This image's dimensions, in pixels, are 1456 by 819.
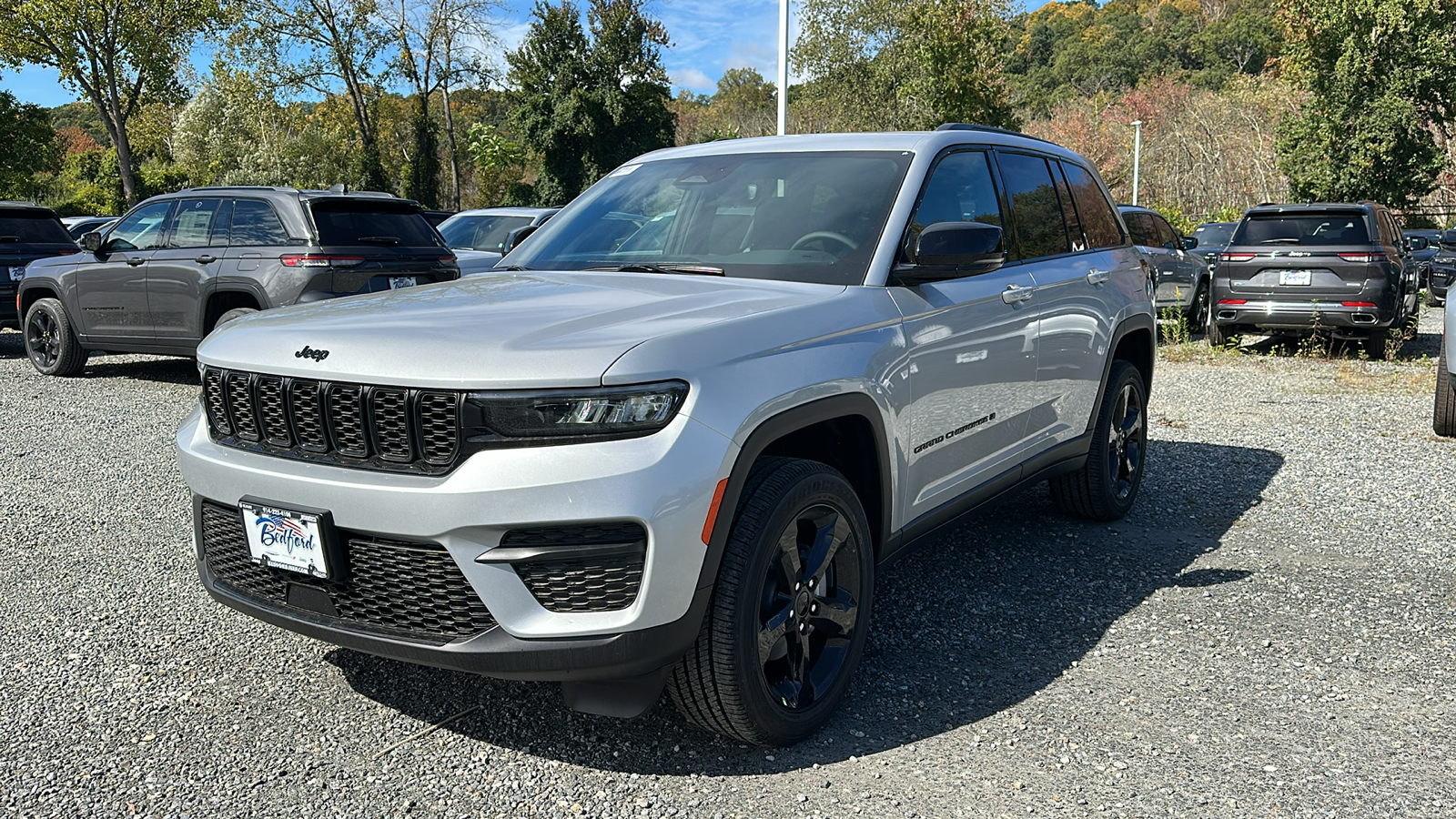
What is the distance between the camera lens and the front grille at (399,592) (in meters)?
2.72

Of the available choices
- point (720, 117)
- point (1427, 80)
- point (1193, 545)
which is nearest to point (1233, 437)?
point (1193, 545)

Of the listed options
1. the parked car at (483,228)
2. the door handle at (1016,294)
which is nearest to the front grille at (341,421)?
the door handle at (1016,294)

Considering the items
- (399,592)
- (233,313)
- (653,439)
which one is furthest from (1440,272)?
(399,592)

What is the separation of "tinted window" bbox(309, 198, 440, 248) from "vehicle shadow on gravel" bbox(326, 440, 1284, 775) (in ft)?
20.0

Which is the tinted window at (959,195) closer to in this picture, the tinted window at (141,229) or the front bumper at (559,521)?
the front bumper at (559,521)

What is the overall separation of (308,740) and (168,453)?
4.73m

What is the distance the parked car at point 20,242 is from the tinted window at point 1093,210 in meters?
11.5

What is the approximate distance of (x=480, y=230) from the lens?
13.6 m

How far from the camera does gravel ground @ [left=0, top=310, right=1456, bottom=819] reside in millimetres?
2945

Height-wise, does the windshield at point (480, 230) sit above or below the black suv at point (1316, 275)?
above

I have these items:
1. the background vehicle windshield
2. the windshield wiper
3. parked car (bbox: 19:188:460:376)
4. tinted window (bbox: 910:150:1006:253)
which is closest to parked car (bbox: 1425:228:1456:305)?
the background vehicle windshield

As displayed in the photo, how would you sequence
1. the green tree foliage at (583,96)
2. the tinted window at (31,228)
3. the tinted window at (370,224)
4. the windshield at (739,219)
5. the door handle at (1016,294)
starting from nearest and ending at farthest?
the windshield at (739,219) < the door handle at (1016,294) < the tinted window at (370,224) < the tinted window at (31,228) < the green tree foliage at (583,96)

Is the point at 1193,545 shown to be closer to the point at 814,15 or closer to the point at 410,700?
the point at 410,700

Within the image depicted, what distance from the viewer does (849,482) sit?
3547mm
